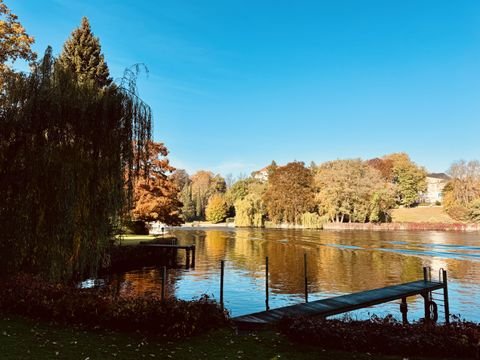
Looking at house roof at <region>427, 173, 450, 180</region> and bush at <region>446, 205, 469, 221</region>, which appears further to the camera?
house roof at <region>427, 173, 450, 180</region>

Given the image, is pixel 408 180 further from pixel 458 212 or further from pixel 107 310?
pixel 107 310

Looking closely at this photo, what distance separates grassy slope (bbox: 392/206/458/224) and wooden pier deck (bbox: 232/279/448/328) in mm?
72280

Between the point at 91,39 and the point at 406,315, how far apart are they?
2873 cm

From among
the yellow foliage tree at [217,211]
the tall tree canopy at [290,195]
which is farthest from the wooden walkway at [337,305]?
the yellow foliage tree at [217,211]

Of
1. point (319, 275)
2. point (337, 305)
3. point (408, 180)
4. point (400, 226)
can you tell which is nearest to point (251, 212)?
point (400, 226)

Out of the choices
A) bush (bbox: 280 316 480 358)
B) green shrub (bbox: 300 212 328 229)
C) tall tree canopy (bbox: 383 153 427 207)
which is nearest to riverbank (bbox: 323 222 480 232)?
green shrub (bbox: 300 212 328 229)

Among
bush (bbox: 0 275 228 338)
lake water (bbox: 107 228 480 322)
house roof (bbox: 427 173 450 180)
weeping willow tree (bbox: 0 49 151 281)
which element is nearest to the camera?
bush (bbox: 0 275 228 338)

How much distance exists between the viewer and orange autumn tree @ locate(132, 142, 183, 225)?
126 ft

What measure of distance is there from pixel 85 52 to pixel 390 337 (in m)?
29.7

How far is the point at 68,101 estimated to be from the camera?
12312 millimetres

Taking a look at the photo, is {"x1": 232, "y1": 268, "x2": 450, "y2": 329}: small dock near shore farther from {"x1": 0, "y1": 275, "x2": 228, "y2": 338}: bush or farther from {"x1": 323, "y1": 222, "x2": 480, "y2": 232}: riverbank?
{"x1": 323, "y1": 222, "x2": 480, "y2": 232}: riverbank

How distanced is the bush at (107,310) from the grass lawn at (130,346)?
42cm

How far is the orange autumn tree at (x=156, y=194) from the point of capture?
3844 centimetres

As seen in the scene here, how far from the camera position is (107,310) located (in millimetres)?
9992
